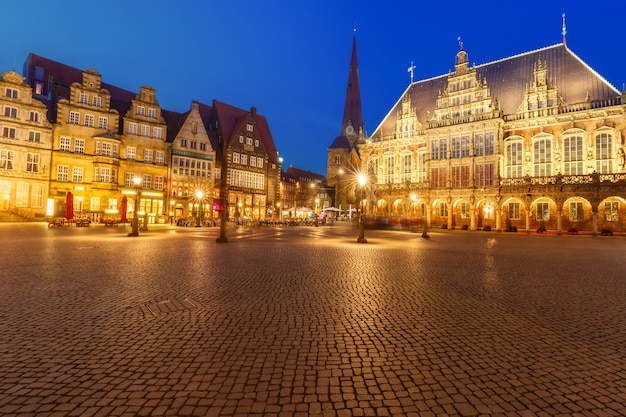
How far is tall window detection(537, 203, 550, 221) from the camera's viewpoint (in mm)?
34594

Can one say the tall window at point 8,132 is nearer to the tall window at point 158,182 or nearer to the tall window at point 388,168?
the tall window at point 158,182

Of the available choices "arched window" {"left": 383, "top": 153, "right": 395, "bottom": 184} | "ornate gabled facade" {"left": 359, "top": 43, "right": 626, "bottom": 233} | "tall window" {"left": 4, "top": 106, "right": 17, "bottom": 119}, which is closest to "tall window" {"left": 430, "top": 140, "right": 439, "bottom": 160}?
"ornate gabled facade" {"left": 359, "top": 43, "right": 626, "bottom": 233}

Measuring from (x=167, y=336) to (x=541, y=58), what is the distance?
50088mm

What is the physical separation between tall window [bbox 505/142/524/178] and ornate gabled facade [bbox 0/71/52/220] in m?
51.7

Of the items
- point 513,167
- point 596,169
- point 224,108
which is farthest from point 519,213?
point 224,108

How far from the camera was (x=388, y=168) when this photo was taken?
1918 inches

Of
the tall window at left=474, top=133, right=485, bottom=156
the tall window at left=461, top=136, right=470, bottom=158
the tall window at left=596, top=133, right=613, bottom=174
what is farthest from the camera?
the tall window at left=461, top=136, right=470, bottom=158

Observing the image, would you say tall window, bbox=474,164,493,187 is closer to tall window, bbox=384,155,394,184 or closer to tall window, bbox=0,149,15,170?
tall window, bbox=384,155,394,184

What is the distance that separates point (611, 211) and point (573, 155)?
654 cm

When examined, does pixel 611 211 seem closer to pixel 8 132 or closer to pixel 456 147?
pixel 456 147

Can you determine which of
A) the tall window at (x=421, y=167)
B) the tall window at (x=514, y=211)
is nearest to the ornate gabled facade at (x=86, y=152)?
the tall window at (x=421, y=167)

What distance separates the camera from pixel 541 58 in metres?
39.2

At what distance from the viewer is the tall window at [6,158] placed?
32.8m

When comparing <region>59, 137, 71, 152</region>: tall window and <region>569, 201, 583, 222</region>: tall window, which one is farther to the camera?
<region>59, 137, 71, 152</region>: tall window
